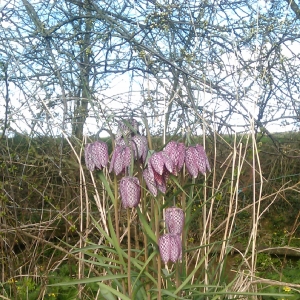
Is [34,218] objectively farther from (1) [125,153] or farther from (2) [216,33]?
(1) [125,153]

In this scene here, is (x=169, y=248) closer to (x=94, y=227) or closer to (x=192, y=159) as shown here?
(x=192, y=159)

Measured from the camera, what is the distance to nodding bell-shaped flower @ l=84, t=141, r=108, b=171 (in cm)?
122

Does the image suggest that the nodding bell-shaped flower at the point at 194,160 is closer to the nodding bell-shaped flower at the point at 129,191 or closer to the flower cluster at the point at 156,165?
the flower cluster at the point at 156,165

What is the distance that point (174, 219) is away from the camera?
1199 millimetres

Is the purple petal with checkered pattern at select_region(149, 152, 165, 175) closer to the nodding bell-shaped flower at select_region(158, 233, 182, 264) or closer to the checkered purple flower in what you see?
the checkered purple flower

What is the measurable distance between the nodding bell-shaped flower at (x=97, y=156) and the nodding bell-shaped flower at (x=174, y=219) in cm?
19

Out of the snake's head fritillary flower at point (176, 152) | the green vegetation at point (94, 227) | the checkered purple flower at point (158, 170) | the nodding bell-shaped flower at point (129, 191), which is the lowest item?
the green vegetation at point (94, 227)

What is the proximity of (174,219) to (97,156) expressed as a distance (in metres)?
0.23

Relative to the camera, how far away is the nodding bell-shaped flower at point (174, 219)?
1.20 m

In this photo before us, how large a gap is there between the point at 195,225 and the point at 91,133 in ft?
3.29

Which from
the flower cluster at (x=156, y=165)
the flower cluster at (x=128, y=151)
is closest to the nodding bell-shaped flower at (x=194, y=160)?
the flower cluster at (x=156, y=165)

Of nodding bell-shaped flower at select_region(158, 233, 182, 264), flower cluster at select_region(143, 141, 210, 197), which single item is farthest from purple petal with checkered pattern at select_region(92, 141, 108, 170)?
nodding bell-shaped flower at select_region(158, 233, 182, 264)

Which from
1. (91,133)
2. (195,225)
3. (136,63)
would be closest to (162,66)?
(136,63)

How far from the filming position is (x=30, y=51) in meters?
3.01
